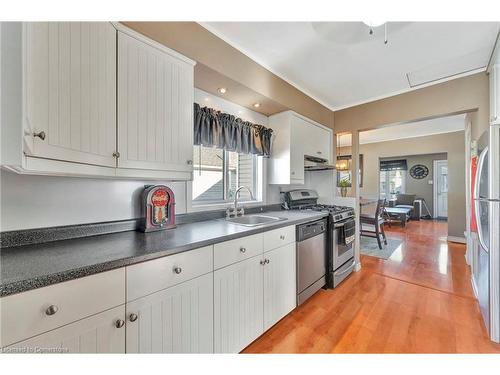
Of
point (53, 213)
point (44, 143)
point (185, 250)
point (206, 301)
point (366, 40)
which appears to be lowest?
point (206, 301)

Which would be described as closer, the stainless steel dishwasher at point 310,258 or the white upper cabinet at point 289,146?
the stainless steel dishwasher at point 310,258

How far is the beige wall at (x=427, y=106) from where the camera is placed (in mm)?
2211

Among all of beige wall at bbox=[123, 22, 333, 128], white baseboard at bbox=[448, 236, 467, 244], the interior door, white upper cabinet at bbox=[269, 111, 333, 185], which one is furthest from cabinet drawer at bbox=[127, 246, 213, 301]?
the interior door

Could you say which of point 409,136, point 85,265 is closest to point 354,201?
point 85,265

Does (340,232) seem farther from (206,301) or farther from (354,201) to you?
(206,301)

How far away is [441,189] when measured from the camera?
7.10 metres

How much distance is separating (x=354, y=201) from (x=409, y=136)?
4.57m

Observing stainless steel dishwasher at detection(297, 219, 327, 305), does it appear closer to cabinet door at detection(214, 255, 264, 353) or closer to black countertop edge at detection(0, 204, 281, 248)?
cabinet door at detection(214, 255, 264, 353)

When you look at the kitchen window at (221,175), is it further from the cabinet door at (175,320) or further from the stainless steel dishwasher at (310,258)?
the cabinet door at (175,320)

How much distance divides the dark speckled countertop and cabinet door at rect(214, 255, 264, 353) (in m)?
0.25

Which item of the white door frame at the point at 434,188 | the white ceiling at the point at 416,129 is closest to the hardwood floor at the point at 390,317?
the white ceiling at the point at 416,129

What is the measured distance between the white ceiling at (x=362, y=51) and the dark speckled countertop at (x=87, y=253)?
1.59 meters

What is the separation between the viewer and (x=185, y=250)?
45.5 inches

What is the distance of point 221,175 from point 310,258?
1279 mm
